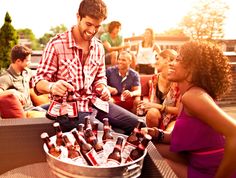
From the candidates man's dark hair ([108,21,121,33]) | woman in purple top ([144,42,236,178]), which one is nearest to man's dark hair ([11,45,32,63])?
man's dark hair ([108,21,121,33])

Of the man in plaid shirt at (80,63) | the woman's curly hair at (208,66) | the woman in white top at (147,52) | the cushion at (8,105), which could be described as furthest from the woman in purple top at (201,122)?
the woman in white top at (147,52)

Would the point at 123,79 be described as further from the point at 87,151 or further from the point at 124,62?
the point at 87,151

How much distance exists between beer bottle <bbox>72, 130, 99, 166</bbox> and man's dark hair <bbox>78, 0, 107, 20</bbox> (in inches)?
33.7

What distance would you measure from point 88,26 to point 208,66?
31.1 inches

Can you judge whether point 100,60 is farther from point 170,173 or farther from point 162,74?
point 162,74

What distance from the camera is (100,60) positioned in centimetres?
204

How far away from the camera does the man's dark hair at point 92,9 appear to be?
177 centimetres

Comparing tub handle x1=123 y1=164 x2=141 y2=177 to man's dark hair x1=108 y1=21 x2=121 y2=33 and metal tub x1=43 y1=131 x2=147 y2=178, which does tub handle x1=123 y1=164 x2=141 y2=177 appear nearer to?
metal tub x1=43 y1=131 x2=147 y2=178

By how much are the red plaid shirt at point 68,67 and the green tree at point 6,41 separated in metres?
8.57

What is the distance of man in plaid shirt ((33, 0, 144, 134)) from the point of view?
1771mm

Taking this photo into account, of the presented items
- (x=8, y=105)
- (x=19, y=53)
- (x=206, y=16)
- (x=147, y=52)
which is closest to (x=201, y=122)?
(x=8, y=105)

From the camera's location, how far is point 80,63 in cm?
186

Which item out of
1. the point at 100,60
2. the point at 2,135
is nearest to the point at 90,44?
the point at 100,60

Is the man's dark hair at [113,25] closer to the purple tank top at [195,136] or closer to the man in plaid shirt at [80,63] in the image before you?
the man in plaid shirt at [80,63]
